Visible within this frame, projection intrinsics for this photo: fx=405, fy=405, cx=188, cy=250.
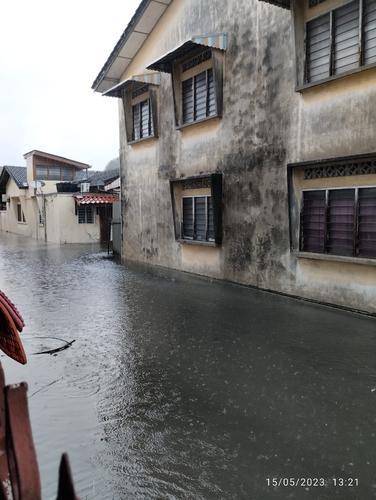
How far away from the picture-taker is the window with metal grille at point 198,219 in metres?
10.8

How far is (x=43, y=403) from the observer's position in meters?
4.12

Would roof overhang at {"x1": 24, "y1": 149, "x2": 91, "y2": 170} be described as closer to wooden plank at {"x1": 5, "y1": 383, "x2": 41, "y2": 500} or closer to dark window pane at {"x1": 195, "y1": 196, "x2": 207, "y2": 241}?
dark window pane at {"x1": 195, "y1": 196, "x2": 207, "y2": 241}

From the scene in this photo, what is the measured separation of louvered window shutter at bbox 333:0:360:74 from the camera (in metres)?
6.88

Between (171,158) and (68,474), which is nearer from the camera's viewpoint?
(68,474)

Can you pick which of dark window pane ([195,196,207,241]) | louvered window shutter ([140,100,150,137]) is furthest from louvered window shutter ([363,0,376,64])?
louvered window shutter ([140,100,150,137])

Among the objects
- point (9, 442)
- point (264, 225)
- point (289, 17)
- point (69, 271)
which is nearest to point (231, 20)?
point (289, 17)

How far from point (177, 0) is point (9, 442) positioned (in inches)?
501

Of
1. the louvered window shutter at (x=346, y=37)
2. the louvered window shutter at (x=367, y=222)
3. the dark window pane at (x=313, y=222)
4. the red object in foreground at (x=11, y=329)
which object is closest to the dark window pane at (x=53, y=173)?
the dark window pane at (x=313, y=222)

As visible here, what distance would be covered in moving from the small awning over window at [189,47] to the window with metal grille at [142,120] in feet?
5.97

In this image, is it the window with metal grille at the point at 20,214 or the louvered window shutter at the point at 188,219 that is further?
the window with metal grille at the point at 20,214

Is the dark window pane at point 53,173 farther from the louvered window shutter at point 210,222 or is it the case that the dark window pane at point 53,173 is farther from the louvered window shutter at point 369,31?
the louvered window shutter at point 369,31

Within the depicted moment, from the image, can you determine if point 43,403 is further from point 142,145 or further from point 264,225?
point 142,145

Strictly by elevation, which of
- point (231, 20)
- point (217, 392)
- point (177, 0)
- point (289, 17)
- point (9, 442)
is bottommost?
point (217, 392)

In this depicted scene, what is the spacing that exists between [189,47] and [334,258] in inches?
257
